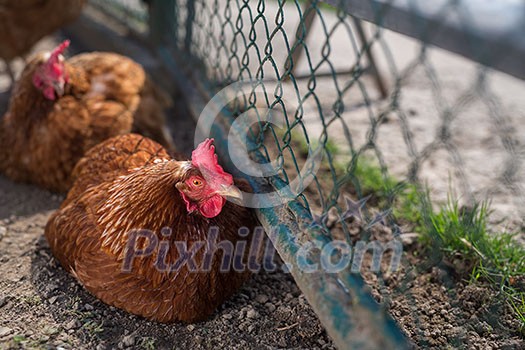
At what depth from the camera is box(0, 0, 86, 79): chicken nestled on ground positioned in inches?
135

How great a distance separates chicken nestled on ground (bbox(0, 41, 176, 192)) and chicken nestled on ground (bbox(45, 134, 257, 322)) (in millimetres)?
772

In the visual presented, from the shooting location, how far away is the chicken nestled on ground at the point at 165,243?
5.98 ft

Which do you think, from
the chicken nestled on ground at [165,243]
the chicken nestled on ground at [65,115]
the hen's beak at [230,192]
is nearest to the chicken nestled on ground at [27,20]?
the chicken nestled on ground at [65,115]

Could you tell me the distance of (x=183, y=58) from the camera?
11.7 feet

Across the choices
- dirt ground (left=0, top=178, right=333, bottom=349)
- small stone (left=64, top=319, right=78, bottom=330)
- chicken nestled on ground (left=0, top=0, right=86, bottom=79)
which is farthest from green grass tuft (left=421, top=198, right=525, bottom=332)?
chicken nestled on ground (left=0, top=0, right=86, bottom=79)

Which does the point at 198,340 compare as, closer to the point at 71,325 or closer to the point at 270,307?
the point at 270,307

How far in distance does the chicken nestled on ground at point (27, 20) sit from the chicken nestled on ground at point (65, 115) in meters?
0.92

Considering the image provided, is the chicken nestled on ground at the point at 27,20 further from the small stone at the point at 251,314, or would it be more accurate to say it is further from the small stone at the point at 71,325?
Answer: the small stone at the point at 251,314

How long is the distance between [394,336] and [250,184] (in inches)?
39.0

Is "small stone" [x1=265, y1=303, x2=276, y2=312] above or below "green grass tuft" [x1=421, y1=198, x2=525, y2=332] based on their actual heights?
below

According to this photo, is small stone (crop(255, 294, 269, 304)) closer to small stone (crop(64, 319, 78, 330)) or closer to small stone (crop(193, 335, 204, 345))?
small stone (crop(193, 335, 204, 345))
